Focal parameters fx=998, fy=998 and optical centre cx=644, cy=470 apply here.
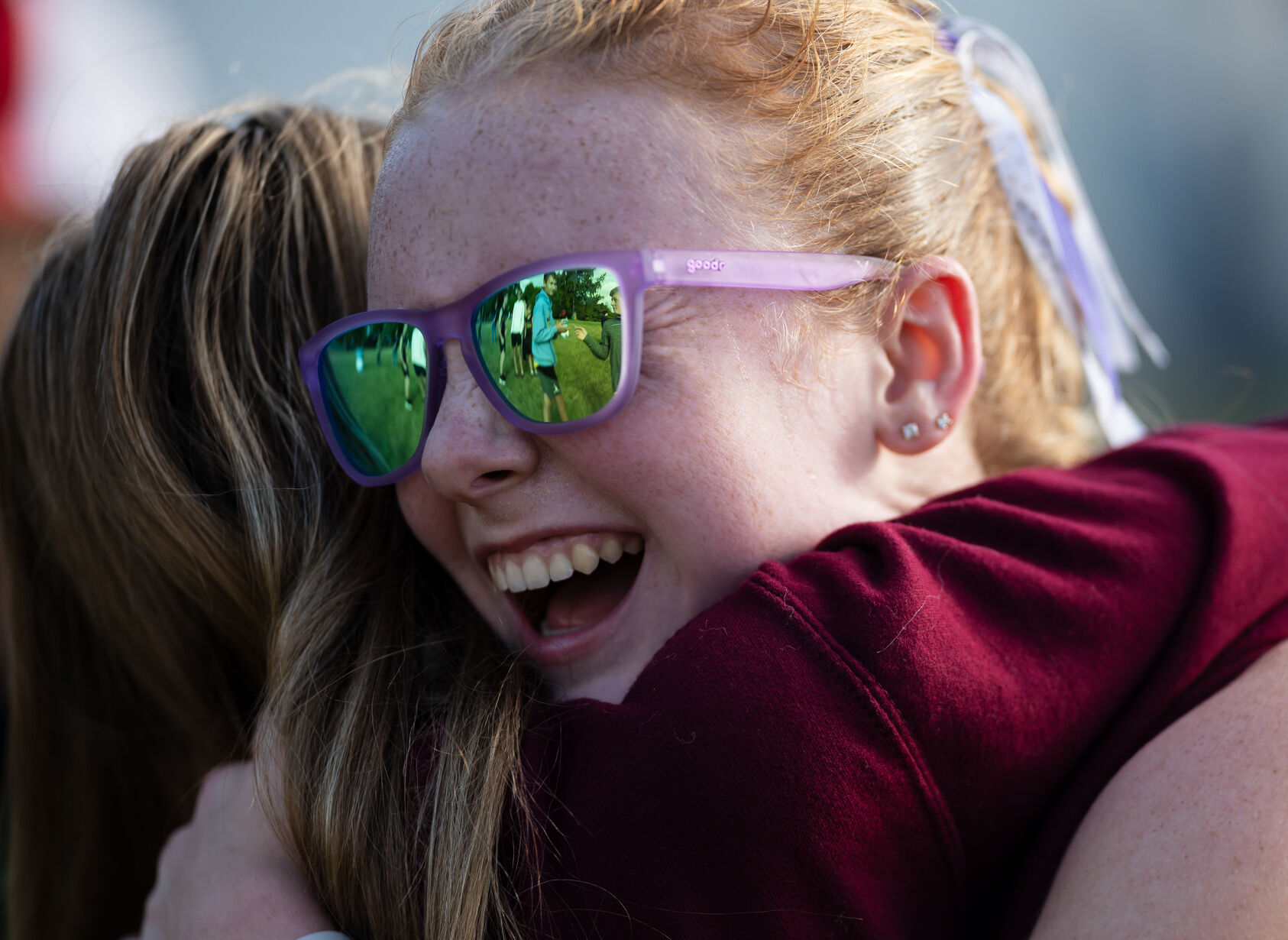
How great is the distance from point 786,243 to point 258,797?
3.76 feet

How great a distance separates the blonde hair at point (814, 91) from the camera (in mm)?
1487

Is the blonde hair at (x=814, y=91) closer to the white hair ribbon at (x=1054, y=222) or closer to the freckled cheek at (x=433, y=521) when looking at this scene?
the white hair ribbon at (x=1054, y=222)

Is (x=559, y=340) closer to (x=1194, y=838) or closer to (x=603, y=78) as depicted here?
(x=603, y=78)

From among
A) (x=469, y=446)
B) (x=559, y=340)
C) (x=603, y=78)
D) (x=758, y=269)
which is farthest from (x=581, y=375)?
(x=603, y=78)

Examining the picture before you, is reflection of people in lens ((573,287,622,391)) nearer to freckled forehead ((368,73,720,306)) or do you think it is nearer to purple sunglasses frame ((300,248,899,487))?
purple sunglasses frame ((300,248,899,487))

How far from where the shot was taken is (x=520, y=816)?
1.36m

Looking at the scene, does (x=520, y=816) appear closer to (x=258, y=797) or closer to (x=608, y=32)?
(x=258, y=797)

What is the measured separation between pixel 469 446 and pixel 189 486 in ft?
2.03

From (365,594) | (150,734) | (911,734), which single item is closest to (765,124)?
(911,734)

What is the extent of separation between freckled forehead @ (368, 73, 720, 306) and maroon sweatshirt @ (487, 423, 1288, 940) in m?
0.53

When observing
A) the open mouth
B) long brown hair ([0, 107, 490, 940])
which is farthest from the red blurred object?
the open mouth

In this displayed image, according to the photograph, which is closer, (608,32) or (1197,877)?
(1197,877)

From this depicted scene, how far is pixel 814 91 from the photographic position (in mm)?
1534

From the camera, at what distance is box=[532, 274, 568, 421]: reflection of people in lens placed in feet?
4.56
